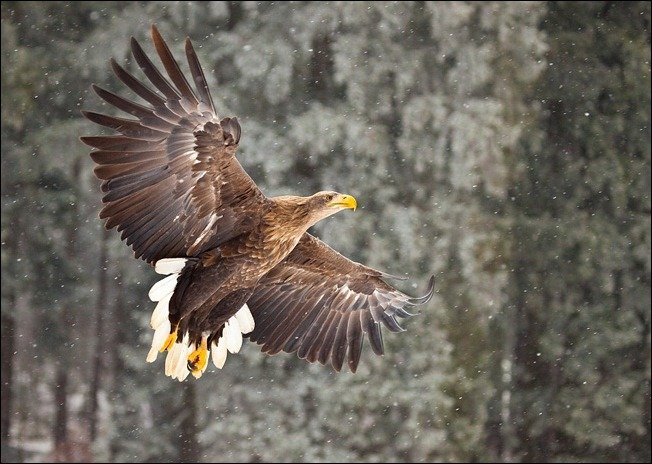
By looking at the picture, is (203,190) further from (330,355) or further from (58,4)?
(58,4)

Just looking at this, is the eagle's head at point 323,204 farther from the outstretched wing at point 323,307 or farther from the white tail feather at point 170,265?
the outstretched wing at point 323,307

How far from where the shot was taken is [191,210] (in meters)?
3.90

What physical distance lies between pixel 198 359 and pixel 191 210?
0.58 m

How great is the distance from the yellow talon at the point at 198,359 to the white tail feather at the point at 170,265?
0.31 metres

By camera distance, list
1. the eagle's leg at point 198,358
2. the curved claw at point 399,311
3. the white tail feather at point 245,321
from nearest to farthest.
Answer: the eagle's leg at point 198,358, the white tail feather at point 245,321, the curved claw at point 399,311

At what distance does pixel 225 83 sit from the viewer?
29.6 feet

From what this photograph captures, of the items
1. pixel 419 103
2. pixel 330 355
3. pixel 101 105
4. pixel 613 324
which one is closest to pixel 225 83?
pixel 101 105

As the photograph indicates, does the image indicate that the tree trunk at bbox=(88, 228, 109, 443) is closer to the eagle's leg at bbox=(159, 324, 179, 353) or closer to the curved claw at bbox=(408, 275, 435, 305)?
the curved claw at bbox=(408, 275, 435, 305)

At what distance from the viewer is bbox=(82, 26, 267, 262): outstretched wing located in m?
3.66

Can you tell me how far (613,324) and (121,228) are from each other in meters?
6.60

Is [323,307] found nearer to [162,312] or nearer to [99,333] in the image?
[162,312]

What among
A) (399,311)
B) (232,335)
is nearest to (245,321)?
(232,335)

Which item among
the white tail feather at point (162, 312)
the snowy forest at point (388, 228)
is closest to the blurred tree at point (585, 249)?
the snowy forest at point (388, 228)

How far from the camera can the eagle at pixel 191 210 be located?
3660mm
